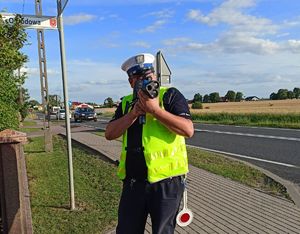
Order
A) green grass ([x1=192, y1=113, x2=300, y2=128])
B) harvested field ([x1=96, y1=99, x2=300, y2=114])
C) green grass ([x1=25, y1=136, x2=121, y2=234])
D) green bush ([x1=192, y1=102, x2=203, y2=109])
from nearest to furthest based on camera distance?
green grass ([x1=25, y1=136, x2=121, y2=234]) < green grass ([x1=192, y1=113, x2=300, y2=128]) < harvested field ([x1=96, y1=99, x2=300, y2=114]) < green bush ([x1=192, y1=102, x2=203, y2=109])

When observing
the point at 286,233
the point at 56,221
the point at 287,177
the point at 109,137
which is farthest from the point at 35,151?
the point at 109,137

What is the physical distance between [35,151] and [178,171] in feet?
39.3

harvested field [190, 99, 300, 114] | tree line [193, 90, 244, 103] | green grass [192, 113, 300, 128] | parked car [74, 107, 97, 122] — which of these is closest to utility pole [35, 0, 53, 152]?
green grass [192, 113, 300, 128]

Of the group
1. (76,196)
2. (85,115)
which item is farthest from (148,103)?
(85,115)

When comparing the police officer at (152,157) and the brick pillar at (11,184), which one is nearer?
the police officer at (152,157)

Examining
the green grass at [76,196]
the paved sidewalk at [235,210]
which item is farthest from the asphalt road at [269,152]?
the green grass at [76,196]

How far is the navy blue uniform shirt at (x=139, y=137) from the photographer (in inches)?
115

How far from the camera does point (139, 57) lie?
2941 mm

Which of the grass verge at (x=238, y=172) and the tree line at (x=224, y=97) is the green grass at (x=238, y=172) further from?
the tree line at (x=224, y=97)

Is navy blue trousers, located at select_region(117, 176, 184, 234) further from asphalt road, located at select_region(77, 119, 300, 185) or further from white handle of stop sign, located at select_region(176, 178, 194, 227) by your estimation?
asphalt road, located at select_region(77, 119, 300, 185)

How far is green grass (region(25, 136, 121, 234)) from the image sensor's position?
5.34 meters

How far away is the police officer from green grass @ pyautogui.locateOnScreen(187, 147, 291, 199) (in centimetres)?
479

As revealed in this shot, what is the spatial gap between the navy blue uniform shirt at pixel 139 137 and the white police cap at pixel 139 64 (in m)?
0.23

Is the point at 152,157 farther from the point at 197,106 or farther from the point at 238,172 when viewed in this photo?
the point at 197,106
